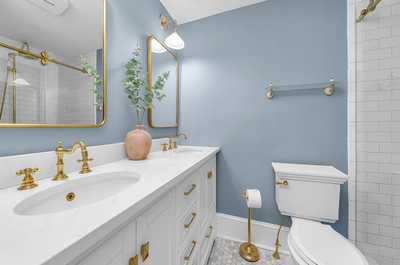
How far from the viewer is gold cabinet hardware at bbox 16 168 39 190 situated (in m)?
0.56

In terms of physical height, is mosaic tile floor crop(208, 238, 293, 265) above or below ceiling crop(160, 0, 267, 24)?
below

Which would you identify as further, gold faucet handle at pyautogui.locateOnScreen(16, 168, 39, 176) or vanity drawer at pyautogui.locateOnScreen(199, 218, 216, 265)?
vanity drawer at pyautogui.locateOnScreen(199, 218, 216, 265)

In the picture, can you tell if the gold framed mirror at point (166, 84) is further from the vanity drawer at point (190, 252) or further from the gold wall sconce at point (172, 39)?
the vanity drawer at point (190, 252)

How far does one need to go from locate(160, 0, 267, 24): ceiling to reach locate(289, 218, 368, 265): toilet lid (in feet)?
6.21

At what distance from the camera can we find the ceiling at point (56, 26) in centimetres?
61

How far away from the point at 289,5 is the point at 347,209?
5.82 ft

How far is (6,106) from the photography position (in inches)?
23.0

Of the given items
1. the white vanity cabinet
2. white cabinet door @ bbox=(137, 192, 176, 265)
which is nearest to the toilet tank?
the white vanity cabinet

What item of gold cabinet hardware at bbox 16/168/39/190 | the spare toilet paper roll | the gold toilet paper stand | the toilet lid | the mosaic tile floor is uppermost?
gold cabinet hardware at bbox 16/168/39/190

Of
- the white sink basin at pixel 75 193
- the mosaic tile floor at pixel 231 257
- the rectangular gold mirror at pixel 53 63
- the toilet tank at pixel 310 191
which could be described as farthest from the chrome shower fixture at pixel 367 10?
the mosaic tile floor at pixel 231 257

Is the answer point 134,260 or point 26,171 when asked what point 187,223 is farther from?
point 26,171

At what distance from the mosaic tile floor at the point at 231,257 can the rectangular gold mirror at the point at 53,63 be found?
4.52ft

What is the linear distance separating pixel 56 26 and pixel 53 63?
18cm

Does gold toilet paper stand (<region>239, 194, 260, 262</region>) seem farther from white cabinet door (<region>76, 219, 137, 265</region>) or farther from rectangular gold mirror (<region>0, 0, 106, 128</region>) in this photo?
rectangular gold mirror (<region>0, 0, 106, 128</region>)
